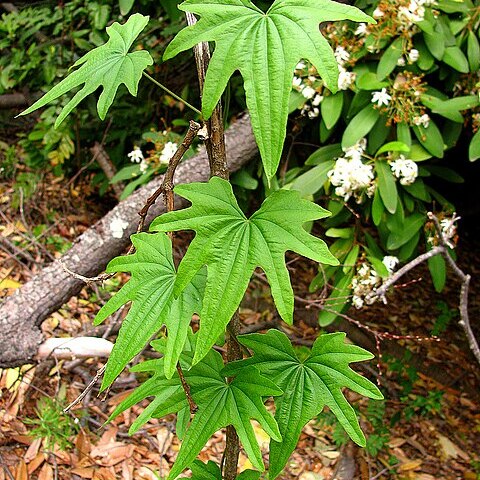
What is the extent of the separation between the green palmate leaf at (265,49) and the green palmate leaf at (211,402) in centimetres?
40

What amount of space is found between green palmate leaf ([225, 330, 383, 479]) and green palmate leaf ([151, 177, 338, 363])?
0.24 m

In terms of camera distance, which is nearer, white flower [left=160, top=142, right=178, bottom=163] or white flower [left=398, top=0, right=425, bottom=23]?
white flower [left=398, top=0, right=425, bottom=23]

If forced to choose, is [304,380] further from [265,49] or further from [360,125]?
[360,125]

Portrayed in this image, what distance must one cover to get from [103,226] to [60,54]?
4.01ft

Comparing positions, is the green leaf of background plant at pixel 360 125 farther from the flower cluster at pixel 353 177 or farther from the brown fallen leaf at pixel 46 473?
the brown fallen leaf at pixel 46 473

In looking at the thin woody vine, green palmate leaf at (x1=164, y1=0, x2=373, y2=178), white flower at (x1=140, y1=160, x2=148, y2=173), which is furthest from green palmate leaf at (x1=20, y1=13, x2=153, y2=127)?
white flower at (x1=140, y1=160, x2=148, y2=173)

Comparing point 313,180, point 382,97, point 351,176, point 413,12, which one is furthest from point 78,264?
point 413,12

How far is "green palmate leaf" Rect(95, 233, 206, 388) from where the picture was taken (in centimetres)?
87

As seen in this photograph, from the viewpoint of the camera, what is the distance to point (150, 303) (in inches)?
35.6

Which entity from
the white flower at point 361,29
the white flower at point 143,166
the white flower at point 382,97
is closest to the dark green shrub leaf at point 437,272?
the white flower at point 382,97

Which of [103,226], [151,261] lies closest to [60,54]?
[103,226]

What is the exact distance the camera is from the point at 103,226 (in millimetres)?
2328

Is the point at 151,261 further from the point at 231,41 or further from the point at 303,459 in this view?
the point at 303,459

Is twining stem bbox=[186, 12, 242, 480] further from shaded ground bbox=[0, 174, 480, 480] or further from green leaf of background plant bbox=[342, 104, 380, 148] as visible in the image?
green leaf of background plant bbox=[342, 104, 380, 148]
